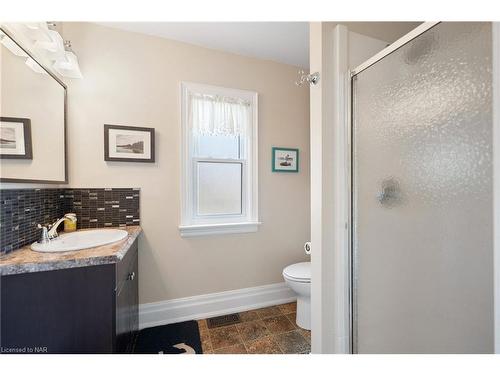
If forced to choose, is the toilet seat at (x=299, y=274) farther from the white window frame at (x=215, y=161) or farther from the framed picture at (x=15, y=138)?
the framed picture at (x=15, y=138)

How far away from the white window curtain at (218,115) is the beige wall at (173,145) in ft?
0.47

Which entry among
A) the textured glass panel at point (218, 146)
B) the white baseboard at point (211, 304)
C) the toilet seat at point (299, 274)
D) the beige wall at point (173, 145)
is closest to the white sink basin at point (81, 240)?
the beige wall at point (173, 145)

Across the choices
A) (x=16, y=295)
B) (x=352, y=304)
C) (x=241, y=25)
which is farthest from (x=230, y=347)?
(x=241, y=25)

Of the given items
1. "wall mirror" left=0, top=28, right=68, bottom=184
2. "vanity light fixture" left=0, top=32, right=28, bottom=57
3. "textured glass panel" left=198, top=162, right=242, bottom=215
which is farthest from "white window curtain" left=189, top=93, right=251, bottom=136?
"vanity light fixture" left=0, top=32, right=28, bottom=57

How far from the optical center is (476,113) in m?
0.78

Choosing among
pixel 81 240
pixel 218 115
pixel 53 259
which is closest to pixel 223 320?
pixel 81 240

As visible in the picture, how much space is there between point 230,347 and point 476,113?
6.16ft

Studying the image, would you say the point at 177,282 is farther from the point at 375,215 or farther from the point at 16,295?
the point at 375,215

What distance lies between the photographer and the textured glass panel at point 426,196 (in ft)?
2.62

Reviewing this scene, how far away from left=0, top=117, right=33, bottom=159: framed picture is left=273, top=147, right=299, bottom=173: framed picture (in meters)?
1.77

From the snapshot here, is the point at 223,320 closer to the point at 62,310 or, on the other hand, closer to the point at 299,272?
the point at 299,272

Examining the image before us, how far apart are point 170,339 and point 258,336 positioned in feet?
2.19

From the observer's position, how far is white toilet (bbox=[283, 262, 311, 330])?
5.41 ft

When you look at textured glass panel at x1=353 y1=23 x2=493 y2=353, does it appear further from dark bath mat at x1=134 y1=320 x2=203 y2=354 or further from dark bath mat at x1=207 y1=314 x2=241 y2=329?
dark bath mat at x1=134 y1=320 x2=203 y2=354
